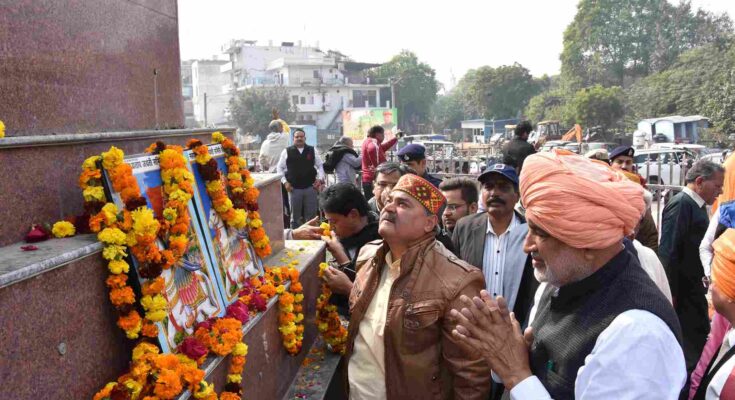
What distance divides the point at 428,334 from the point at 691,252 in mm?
3295

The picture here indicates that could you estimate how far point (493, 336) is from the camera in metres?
1.96

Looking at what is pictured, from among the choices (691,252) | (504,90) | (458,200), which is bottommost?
(691,252)

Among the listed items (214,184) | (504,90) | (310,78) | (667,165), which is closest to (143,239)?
(214,184)

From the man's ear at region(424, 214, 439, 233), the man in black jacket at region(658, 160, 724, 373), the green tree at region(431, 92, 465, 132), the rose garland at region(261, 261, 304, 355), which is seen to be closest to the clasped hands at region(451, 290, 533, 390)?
the man's ear at region(424, 214, 439, 233)

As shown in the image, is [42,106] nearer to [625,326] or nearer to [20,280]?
[20,280]

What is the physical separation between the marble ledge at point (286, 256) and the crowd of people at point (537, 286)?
25 cm

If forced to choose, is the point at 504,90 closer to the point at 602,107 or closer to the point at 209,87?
the point at 602,107

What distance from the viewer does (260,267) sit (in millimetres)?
3859

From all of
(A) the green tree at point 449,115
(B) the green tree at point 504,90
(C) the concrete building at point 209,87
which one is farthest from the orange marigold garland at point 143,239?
(C) the concrete building at point 209,87

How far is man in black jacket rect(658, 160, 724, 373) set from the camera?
16.3 ft

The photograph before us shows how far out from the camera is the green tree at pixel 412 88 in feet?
241

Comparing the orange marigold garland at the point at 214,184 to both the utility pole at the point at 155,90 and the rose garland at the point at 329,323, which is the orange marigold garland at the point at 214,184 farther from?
the utility pole at the point at 155,90

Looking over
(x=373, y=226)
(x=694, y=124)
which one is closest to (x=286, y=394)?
(x=373, y=226)

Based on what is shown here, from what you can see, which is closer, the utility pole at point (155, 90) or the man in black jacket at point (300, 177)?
the utility pole at point (155, 90)
